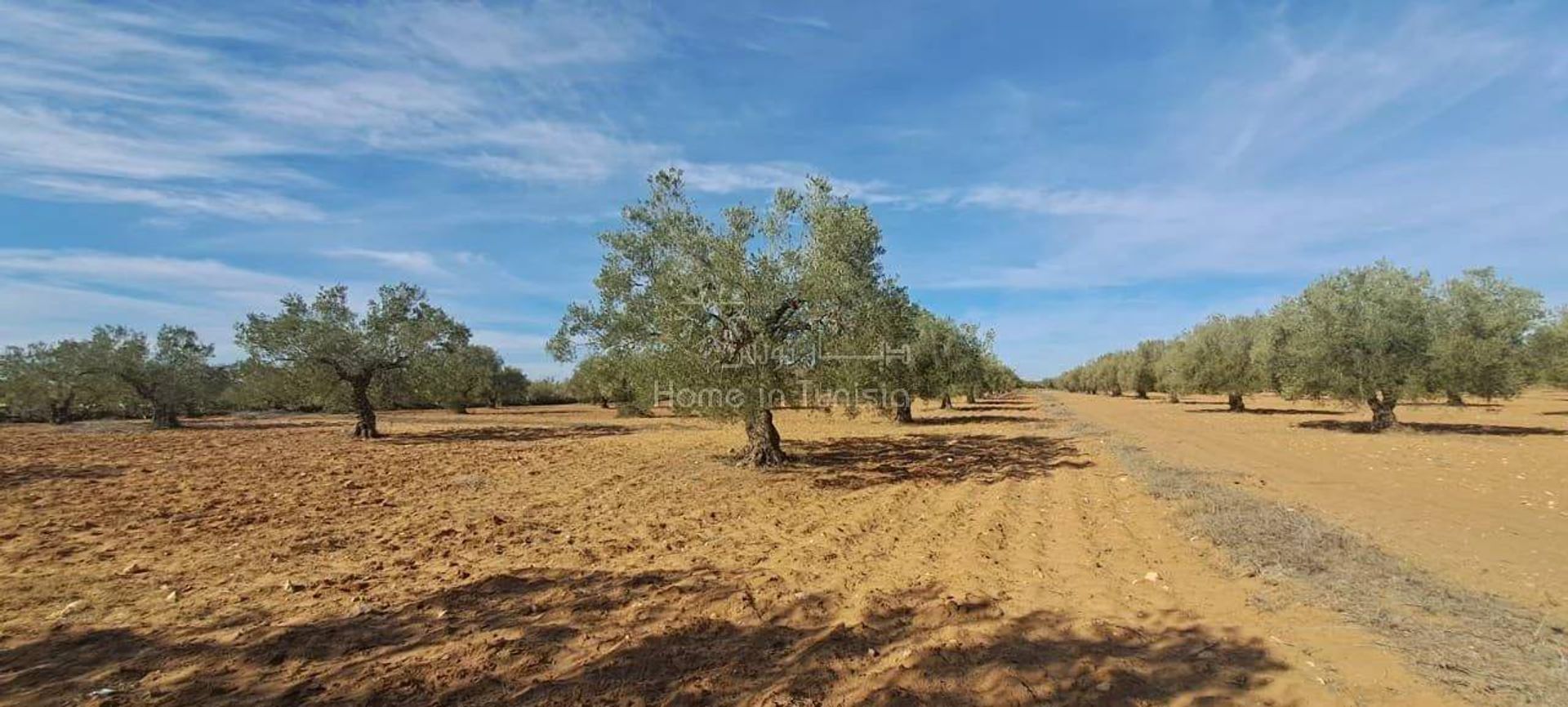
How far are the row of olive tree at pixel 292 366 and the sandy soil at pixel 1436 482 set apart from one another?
29.0 m

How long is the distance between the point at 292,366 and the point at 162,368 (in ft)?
54.3

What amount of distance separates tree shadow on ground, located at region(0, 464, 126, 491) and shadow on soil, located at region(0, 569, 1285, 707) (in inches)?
521

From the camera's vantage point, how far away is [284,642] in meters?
5.22

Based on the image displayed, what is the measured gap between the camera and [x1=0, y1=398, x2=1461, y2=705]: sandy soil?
4.50m

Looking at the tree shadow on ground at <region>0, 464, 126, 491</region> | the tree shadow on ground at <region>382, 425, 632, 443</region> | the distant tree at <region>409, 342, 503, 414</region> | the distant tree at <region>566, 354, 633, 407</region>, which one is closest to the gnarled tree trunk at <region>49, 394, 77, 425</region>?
the tree shadow on ground at <region>382, 425, 632, 443</region>

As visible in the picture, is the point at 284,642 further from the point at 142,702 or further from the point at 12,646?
the point at 12,646

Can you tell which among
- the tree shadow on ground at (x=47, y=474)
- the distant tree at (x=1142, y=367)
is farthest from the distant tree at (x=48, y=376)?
the distant tree at (x=1142, y=367)

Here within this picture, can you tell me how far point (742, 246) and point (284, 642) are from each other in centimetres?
1209

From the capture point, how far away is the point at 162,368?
114ft

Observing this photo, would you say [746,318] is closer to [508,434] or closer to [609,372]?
[609,372]

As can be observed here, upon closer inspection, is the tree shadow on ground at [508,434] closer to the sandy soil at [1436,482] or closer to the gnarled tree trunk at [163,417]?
the gnarled tree trunk at [163,417]

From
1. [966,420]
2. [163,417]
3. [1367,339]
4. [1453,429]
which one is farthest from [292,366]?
[1453,429]

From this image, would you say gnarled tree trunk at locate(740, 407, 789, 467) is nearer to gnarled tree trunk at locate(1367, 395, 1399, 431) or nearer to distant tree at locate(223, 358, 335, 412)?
distant tree at locate(223, 358, 335, 412)

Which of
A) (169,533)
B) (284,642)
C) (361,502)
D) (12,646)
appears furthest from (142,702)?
(361,502)
